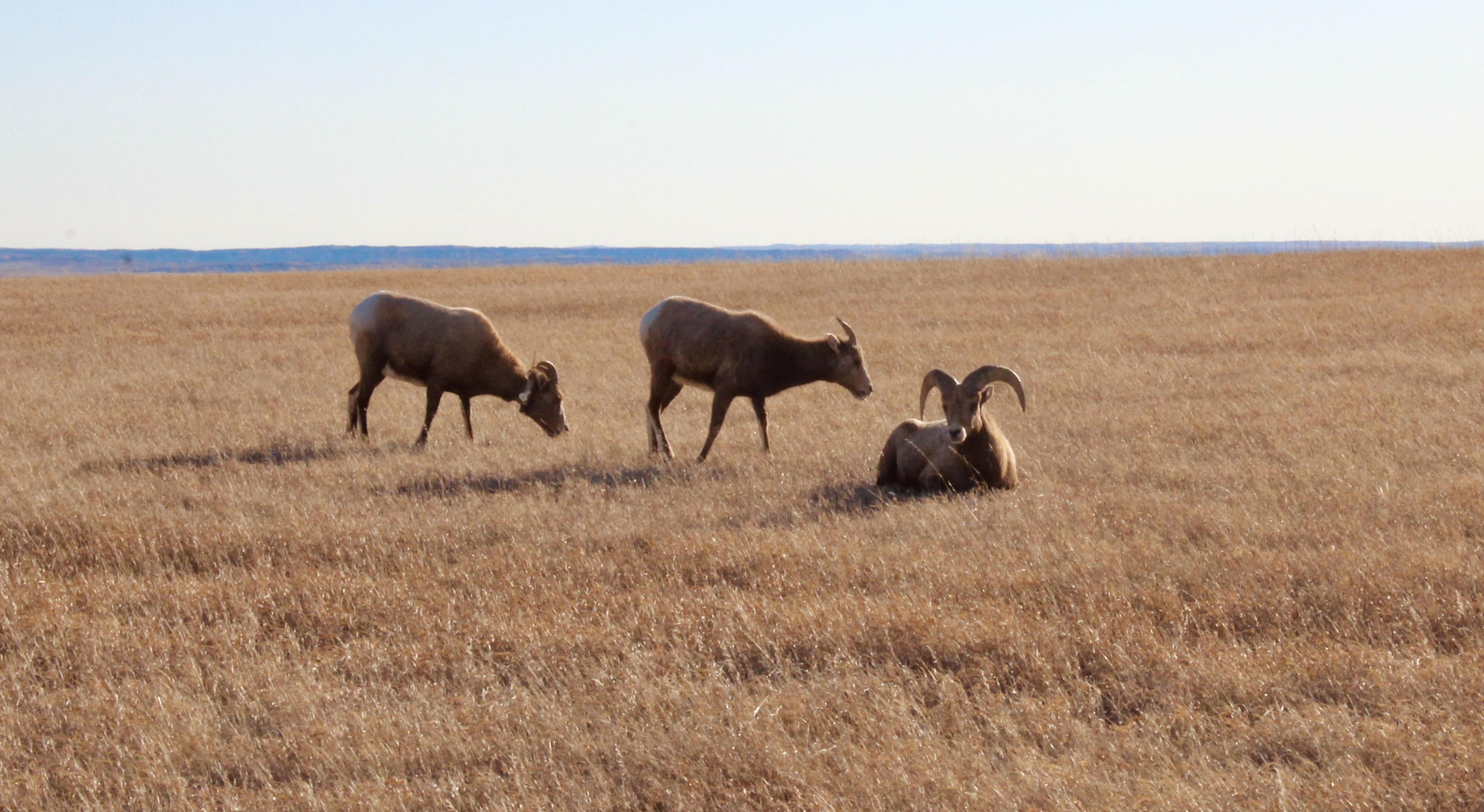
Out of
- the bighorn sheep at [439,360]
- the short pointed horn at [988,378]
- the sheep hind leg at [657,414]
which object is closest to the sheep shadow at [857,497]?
the short pointed horn at [988,378]

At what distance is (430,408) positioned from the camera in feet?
47.9

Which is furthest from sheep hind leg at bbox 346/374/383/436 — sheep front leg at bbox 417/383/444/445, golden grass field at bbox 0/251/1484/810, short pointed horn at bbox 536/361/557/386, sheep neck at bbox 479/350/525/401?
short pointed horn at bbox 536/361/557/386

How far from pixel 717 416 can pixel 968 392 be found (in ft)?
10.1

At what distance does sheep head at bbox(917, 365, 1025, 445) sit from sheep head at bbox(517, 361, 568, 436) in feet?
17.7

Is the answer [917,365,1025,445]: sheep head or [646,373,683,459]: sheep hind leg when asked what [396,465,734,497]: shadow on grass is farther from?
[917,365,1025,445]: sheep head

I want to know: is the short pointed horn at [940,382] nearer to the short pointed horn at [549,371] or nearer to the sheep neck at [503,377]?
the short pointed horn at [549,371]

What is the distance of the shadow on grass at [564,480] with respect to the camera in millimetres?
11586

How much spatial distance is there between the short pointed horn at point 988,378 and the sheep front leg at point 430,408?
6.37m

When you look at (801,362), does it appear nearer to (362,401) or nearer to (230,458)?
(362,401)

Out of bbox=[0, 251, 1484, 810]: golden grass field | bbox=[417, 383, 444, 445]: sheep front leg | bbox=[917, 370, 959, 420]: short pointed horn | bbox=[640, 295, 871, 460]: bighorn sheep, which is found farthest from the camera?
bbox=[417, 383, 444, 445]: sheep front leg

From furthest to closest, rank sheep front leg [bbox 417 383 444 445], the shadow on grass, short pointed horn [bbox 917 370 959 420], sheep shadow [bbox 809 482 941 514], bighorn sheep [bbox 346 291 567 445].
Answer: bighorn sheep [bbox 346 291 567 445]
sheep front leg [bbox 417 383 444 445]
the shadow on grass
short pointed horn [bbox 917 370 959 420]
sheep shadow [bbox 809 482 941 514]

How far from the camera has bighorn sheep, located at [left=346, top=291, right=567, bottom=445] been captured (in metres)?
14.8

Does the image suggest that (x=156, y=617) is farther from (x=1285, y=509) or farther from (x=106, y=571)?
(x=1285, y=509)

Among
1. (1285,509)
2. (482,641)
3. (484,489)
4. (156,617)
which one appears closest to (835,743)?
(482,641)
